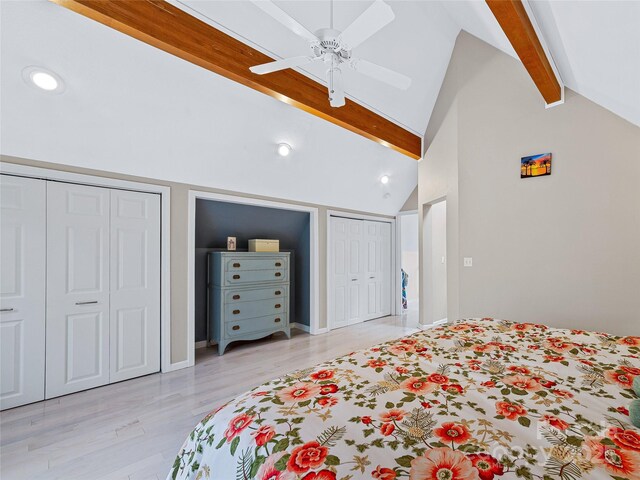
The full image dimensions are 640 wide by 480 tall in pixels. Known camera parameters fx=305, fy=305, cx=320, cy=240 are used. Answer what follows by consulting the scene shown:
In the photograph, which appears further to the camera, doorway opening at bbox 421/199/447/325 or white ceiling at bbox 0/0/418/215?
doorway opening at bbox 421/199/447/325

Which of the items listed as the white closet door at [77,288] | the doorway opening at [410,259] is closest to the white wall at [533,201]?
the doorway opening at [410,259]

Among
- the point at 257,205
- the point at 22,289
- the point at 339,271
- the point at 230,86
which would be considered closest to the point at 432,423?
the point at 230,86

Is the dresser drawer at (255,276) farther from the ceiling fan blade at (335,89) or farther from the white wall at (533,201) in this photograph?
the ceiling fan blade at (335,89)

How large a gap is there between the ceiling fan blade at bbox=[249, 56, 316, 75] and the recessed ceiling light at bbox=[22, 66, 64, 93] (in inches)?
57.6

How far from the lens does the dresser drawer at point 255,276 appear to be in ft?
12.5

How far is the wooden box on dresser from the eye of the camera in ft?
12.3

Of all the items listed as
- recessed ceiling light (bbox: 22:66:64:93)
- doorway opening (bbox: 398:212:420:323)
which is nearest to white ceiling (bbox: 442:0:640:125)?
recessed ceiling light (bbox: 22:66:64:93)

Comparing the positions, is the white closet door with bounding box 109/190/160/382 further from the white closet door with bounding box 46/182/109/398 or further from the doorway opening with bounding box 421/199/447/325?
the doorway opening with bounding box 421/199/447/325

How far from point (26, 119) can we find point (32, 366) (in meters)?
1.93

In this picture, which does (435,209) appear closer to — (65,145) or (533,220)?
(533,220)

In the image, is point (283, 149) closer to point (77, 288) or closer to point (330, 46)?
point (330, 46)

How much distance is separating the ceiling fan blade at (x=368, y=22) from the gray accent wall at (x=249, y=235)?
274 cm

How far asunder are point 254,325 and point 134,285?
155 centimetres

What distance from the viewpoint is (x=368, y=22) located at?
1449 mm
